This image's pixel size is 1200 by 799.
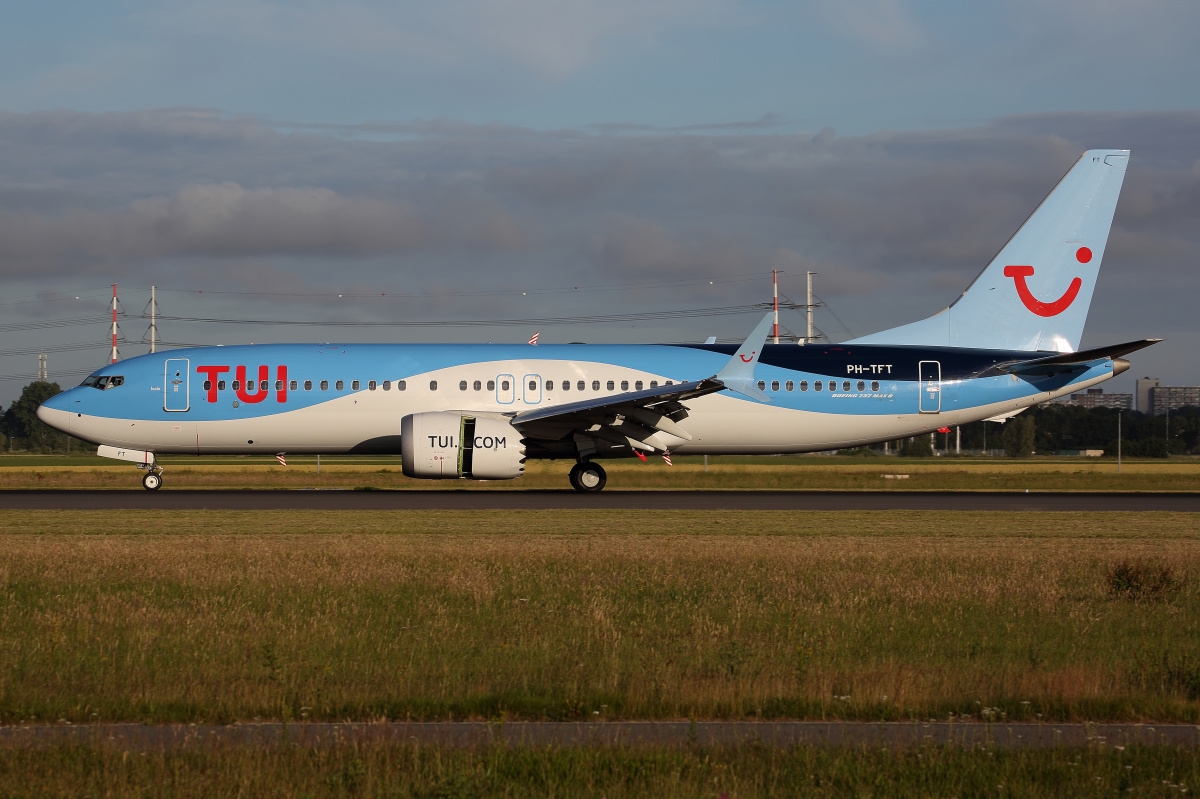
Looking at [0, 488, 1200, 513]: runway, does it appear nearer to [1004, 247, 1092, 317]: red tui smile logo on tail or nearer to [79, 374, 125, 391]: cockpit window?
[79, 374, 125, 391]: cockpit window

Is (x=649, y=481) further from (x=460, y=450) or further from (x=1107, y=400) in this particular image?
(x=1107, y=400)

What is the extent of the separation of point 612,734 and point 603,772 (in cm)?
82

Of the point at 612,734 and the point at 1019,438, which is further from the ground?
the point at 1019,438

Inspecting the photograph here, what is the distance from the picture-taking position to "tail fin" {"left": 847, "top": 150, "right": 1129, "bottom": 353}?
3180 cm

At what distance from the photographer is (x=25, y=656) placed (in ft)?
29.1

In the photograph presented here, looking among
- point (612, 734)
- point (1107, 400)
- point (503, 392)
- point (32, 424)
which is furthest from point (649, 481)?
point (1107, 400)

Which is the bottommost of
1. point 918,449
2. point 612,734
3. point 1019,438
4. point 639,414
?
point 612,734

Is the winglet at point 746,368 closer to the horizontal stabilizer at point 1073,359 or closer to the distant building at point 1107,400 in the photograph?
the horizontal stabilizer at point 1073,359

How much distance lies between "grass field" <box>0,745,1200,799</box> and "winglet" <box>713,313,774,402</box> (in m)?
20.5

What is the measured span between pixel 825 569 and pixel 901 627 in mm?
3336

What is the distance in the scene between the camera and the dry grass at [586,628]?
7672 millimetres

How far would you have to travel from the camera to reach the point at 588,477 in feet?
98.2

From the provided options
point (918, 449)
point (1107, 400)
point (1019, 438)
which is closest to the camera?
point (918, 449)

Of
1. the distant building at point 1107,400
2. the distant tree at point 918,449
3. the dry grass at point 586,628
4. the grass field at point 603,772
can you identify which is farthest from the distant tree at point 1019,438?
the grass field at point 603,772
